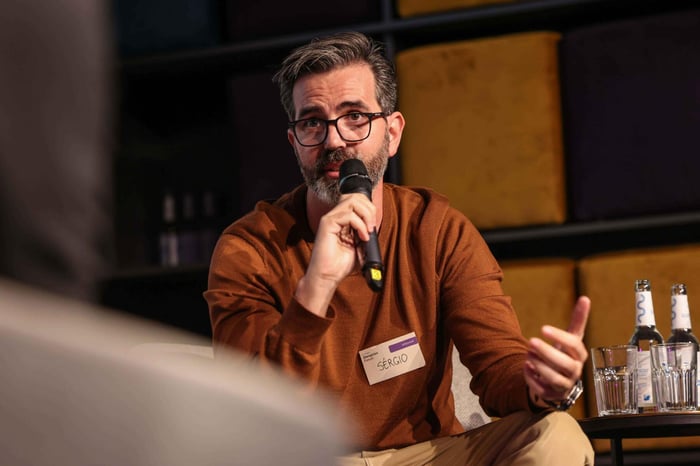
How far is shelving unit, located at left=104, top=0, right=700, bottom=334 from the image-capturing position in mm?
2807

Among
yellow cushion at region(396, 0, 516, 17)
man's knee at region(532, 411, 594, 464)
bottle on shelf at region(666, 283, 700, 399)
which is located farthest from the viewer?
yellow cushion at region(396, 0, 516, 17)

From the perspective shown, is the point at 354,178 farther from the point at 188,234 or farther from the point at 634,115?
the point at 188,234

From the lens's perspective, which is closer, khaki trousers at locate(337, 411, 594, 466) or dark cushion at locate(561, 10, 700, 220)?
khaki trousers at locate(337, 411, 594, 466)

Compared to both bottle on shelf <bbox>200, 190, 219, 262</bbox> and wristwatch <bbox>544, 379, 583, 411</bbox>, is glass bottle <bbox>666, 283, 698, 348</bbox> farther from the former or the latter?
bottle on shelf <bbox>200, 190, 219, 262</bbox>

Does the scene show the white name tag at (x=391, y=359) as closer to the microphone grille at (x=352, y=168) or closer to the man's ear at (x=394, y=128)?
the microphone grille at (x=352, y=168)

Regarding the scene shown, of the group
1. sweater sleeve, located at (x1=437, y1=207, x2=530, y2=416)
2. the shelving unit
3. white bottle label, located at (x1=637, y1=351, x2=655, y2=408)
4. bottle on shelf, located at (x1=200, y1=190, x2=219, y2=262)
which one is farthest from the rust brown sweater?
bottle on shelf, located at (x1=200, y1=190, x2=219, y2=262)

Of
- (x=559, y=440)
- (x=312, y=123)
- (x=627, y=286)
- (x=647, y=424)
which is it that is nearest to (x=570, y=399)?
(x=559, y=440)

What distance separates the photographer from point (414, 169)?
2.88 m

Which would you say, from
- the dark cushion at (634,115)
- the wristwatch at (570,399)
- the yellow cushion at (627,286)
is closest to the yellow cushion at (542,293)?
the yellow cushion at (627,286)

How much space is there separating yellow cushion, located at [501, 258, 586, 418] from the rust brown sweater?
0.76 meters

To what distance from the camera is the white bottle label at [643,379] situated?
1.85 m

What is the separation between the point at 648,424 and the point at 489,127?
1277 millimetres

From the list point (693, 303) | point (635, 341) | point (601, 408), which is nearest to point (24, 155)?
point (601, 408)

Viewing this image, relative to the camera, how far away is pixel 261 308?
6.04 ft
